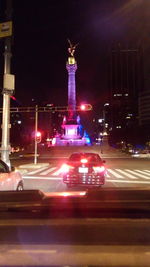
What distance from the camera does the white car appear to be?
28.3 feet

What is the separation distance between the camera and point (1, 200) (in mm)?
2354

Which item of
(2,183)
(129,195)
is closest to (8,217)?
(129,195)

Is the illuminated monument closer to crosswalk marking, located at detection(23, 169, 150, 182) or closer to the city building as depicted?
the city building

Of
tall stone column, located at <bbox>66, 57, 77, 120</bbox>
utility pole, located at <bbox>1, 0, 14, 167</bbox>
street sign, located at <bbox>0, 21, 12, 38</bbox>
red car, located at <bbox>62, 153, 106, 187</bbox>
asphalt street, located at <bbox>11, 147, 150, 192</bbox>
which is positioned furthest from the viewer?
tall stone column, located at <bbox>66, 57, 77, 120</bbox>

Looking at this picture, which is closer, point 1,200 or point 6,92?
point 1,200

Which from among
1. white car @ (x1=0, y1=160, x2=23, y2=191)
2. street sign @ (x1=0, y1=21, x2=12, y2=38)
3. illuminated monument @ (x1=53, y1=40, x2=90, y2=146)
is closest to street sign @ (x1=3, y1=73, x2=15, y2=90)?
street sign @ (x1=0, y1=21, x2=12, y2=38)

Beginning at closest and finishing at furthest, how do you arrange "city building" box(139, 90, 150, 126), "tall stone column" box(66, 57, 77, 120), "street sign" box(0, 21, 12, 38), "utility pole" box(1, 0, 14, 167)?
"street sign" box(0, 21, 12, 38), "utility pole" box(1, 0, 14, 167), "tall stone column" box(66, 57, 77, 120), "city building" box(139, 90, 150, 126)

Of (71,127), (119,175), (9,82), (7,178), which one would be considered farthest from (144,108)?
(7,178)

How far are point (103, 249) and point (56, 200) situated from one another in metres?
0.62

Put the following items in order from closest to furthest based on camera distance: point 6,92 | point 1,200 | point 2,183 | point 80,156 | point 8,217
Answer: point 8,217, point 1,200, point 2,183, point 80,156, point 6,92

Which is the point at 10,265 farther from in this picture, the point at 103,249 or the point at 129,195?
the point at 129,195

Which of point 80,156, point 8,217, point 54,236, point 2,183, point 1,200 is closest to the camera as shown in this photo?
point 54,236

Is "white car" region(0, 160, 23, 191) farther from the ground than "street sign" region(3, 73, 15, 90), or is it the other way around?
"street sign" region(3, 73, 15, 90)

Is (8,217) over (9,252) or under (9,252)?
over
